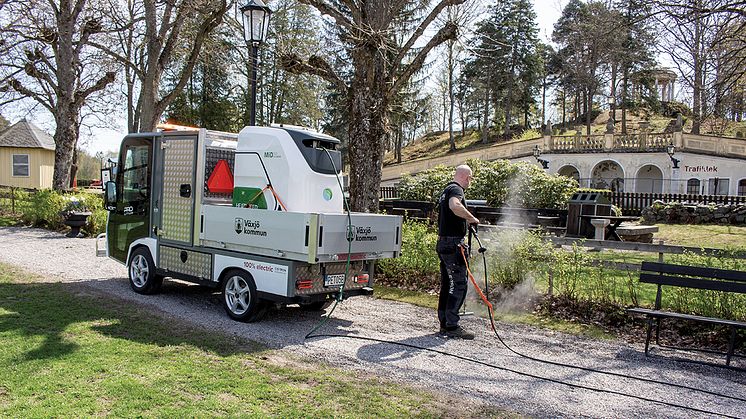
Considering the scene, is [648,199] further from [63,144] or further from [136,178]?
[63,144]

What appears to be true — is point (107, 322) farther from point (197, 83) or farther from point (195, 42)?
point (197, 83)

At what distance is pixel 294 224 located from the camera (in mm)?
6953

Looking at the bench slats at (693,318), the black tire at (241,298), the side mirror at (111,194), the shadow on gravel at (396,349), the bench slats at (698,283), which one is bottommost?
the shadow on gravel at (396,349)

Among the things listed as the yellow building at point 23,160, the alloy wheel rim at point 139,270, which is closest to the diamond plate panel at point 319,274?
the alloy wheel rim at point 139,270

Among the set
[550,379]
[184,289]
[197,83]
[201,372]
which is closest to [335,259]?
[201,372]

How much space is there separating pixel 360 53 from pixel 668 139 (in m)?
33.5

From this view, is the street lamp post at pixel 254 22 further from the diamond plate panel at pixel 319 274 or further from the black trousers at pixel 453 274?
the black trousers at pixel 453 274

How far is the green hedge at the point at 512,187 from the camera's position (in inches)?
843

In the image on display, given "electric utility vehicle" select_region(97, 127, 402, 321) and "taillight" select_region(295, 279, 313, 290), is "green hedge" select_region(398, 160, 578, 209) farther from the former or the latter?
"taillight" select_region(295, 279, 313, 290)

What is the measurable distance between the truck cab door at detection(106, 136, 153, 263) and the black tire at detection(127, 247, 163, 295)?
276mm

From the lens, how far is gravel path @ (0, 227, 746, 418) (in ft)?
16.6

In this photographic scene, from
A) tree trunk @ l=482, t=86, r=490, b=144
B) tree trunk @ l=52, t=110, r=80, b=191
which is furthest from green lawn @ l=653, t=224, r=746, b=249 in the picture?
tree trunk @ l=482, t=86, r=490, b=144

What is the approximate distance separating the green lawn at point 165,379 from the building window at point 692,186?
37.4 metres

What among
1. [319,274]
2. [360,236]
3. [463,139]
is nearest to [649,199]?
[360,236]
